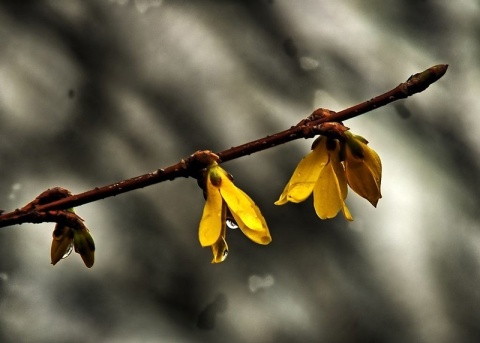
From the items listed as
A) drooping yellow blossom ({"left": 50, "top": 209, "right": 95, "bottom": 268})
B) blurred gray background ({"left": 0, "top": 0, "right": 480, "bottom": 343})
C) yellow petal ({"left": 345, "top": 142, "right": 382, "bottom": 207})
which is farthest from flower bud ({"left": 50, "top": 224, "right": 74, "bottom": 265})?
blurred gray background ({"left": 0, "top": 0, "right": 480, "bottom": 343})

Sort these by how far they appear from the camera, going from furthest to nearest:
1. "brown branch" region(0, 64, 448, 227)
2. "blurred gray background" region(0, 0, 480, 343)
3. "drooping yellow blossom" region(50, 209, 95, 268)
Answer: "blurred gray background" region(0, 0, 480, 343), "drooping yellow blossom" region(50, 209, 95, 268), "brown branch" region(0, 64, 448, 227)

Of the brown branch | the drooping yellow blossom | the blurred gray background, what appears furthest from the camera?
the blurred gray background

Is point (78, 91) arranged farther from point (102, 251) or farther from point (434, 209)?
point (434, 209)

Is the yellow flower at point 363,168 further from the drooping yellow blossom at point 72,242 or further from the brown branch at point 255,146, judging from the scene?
the drooping yellow blossom at point 72,242

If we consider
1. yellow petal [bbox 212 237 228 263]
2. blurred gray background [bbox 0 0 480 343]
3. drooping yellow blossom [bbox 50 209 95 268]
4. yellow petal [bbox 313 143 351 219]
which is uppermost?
blurred gray background [bbox 0 0 480 343]

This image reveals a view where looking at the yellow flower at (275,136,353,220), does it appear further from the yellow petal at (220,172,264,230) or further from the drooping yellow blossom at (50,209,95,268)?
the drooping yellow blossom at (50,209,95,268)

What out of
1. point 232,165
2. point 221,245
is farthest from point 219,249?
point 232,165

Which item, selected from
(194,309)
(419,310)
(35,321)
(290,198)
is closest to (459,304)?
(419,310)
